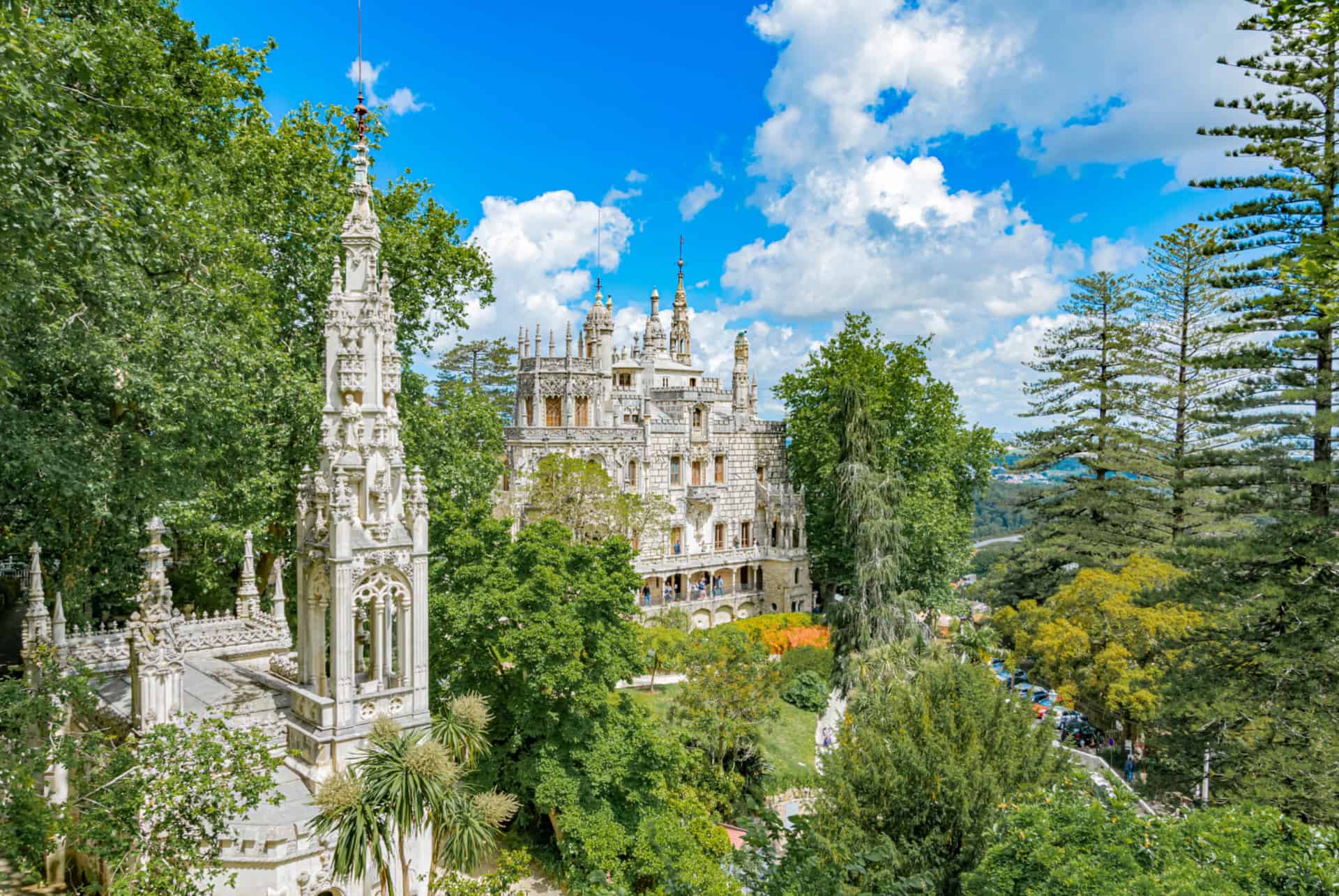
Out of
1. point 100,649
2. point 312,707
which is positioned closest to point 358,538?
point 312,707

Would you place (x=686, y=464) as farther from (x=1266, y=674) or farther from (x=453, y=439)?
(x=1266, y=674)

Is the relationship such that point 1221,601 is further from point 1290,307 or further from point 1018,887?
point 1018,887

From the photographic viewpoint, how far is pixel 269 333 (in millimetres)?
15773

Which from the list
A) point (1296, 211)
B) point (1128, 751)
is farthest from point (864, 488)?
point (1296, 211)

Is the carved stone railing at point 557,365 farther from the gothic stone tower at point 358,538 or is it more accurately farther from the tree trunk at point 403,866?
the tree trunk at point 403,866

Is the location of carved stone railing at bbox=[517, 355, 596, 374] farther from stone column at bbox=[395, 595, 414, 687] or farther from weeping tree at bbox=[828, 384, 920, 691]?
stone column at bbox=[395, 595, 414, 687]

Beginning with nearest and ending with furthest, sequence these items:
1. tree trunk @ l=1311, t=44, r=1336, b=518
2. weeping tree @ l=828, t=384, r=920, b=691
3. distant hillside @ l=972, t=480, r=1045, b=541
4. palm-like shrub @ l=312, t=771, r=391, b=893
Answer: palm-like shrub @ l=312, t=771, r=391, b=893, tree trunk @ l=1311, t=44, r=1336, b=518, weeping tree @ l=828, t=384, r=920, b=691, distant hillside @ l=972, t=480, r=1045, b=541

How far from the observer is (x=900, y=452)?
3409cm

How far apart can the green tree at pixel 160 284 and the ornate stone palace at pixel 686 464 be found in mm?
15577

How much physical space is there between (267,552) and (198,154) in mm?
9125

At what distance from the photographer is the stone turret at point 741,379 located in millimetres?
43594

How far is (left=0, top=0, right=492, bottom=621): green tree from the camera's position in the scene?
27.2 ft

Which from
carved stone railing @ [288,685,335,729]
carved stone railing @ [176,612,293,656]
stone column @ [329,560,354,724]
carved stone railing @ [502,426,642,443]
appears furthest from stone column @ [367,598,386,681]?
carved stone railing @ [502,426,642,443]

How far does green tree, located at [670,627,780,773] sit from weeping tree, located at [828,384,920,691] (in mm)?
3517
